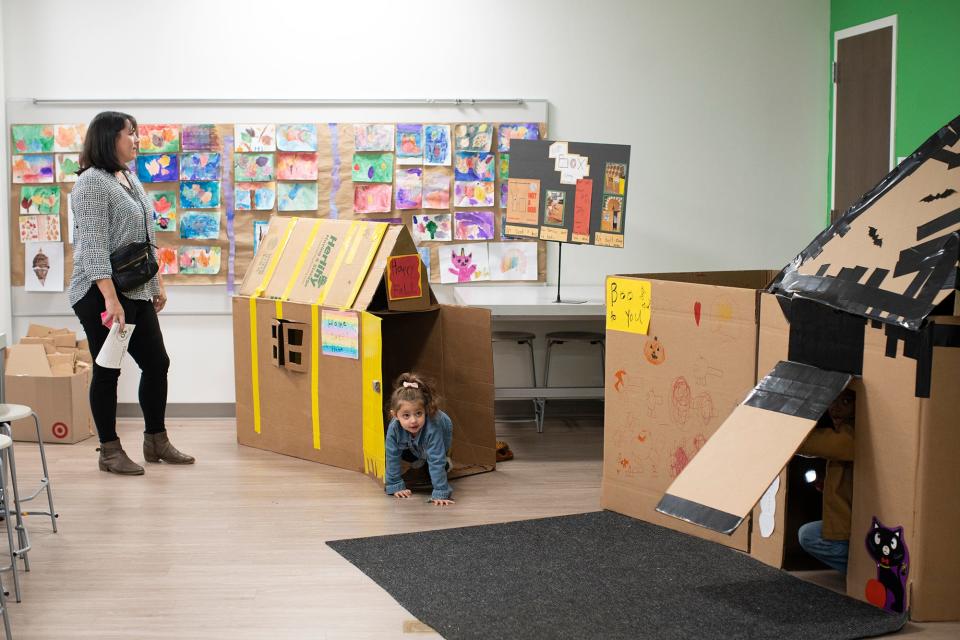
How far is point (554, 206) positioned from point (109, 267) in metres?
1.92

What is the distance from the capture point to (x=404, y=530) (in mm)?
3594

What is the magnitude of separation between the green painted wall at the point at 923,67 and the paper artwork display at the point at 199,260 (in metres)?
3.41

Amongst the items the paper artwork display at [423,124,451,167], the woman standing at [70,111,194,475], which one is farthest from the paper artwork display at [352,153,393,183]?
the woman standing at [70,111,194,475]

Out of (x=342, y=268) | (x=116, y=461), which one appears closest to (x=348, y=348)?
(x=342, y=268)

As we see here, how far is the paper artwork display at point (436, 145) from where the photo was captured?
5488mm

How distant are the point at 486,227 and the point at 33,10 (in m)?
2.55

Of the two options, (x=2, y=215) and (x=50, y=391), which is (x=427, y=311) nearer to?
(x=50, y=391)

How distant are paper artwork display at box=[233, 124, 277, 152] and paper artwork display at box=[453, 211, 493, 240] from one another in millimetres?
1022

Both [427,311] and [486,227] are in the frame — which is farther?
[486,227]

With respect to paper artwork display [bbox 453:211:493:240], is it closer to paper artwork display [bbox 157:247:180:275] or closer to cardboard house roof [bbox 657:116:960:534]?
paper artwork display [bbox 157:247:180:275]

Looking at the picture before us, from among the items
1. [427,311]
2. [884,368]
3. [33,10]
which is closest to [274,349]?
[427,311]

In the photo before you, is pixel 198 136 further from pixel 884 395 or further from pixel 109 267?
pixel 884 395

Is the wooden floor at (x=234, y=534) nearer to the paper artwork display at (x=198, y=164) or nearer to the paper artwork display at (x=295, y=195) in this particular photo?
the paper artwork display at (x=295, y=195)

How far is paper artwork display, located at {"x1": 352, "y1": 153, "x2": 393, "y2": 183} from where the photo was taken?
18.0 ft
